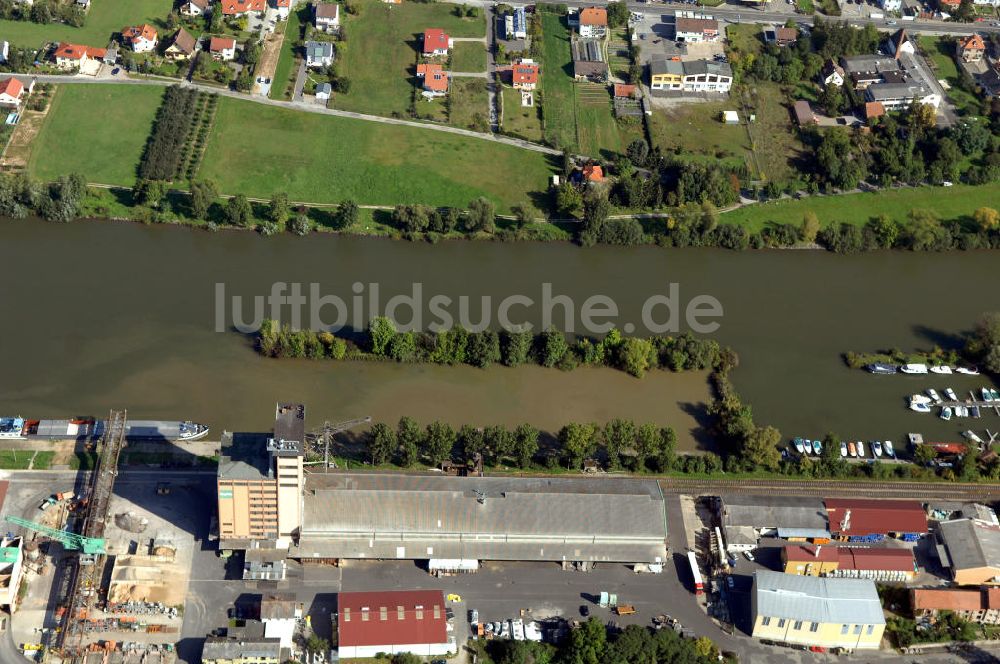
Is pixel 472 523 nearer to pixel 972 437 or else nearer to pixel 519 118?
pixel 972 437

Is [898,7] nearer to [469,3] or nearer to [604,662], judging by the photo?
[469,3]

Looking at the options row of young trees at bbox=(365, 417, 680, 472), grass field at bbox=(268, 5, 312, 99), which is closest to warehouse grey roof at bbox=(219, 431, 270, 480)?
row of young trees at bbox=(365, 417, 680, 472)

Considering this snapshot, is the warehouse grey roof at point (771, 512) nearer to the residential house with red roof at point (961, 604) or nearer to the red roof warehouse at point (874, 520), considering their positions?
the red roof warehouse at point (874, 520)

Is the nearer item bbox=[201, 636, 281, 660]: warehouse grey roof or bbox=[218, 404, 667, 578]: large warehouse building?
bbox=[201, 636, 281, 660]: warehouse grey roof

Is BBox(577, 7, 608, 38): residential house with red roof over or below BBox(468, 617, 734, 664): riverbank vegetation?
over

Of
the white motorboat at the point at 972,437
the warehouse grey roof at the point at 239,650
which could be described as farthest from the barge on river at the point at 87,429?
the white motorboat at the point at 972,437

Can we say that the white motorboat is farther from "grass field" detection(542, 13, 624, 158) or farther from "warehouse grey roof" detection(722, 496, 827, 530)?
"grass field" detection(542, 13, 624, 158)
